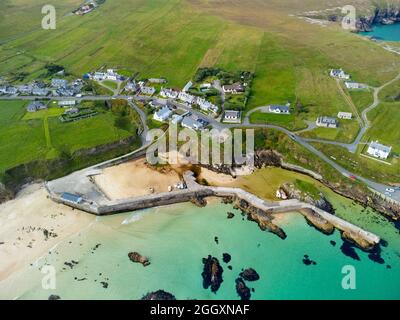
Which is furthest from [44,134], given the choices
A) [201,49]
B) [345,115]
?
→ [345,115]

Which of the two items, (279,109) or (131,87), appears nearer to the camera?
(279,109)

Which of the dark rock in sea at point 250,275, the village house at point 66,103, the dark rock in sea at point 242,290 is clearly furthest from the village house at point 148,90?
the dark rock in sea at point 242,290

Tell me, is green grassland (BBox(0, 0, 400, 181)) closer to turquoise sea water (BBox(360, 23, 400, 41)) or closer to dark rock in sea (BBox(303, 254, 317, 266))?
turquoise sea water (BBox(360, 23, 400, 41))

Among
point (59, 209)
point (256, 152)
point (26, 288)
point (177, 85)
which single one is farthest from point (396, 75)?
point (26, 288)

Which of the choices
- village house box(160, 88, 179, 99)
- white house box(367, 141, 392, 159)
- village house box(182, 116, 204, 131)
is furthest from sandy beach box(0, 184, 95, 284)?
white house box(367, 141, 392, 159)

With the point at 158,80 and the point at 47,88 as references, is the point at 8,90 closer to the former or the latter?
the point at 47,88

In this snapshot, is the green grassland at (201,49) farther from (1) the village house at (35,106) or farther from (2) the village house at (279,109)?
(1) the village house at (35,106)

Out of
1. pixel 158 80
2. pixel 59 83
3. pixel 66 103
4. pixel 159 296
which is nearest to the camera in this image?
pixel 159 296
